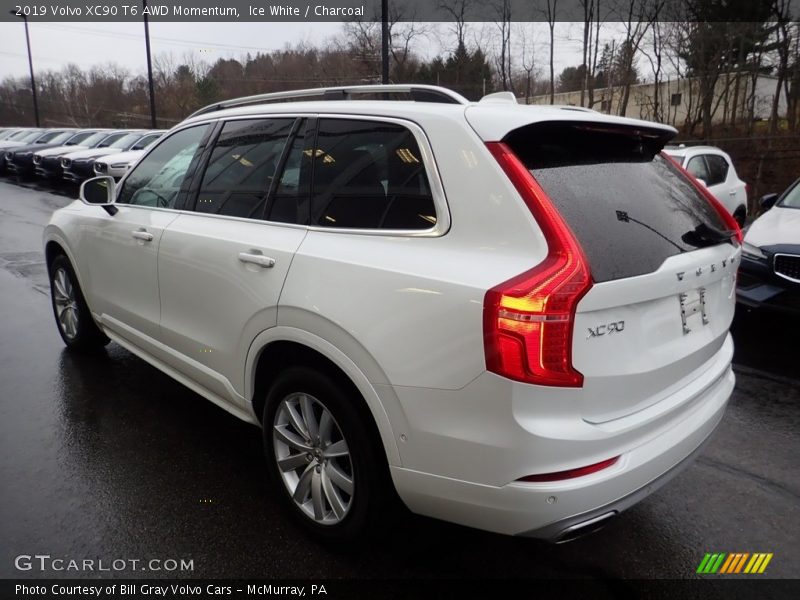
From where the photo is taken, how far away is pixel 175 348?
11.4 ft

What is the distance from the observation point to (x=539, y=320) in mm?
1874

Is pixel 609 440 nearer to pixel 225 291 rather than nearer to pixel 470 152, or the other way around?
pixel 470 152

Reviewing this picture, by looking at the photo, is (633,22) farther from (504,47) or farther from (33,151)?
(33,151)

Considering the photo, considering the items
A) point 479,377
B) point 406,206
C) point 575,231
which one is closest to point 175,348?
point 406,206

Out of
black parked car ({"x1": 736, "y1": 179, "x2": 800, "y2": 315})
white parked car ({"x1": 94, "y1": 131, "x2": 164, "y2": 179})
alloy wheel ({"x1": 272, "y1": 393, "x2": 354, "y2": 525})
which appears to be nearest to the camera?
alloy wheel ({"x1": 272, "y1": 393, "x2": 354, "y2": 525})

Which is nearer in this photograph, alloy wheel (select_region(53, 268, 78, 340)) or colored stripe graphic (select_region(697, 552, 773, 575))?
colored stripe graphic (select_region(697, 552, 773, 575))

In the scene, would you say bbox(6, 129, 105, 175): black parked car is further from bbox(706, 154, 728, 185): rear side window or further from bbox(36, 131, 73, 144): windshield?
bbox(706, 154, 728, 185): rear side window

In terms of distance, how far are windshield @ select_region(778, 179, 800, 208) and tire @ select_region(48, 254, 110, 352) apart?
271 inches

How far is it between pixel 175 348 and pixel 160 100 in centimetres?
6318

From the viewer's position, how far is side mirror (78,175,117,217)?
4.28 m

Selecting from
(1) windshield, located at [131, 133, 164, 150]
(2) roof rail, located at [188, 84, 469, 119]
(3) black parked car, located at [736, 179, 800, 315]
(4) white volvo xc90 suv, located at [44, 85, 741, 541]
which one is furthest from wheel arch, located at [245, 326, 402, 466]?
(1) windshield, located at [131, 133, 164, 150]

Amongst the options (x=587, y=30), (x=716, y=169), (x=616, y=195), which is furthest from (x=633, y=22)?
(x=616, y=195)

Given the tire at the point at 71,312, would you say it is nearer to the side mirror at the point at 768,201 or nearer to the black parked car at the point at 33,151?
the side mirror at the point at 768,201

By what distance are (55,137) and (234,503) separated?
90.2ft
